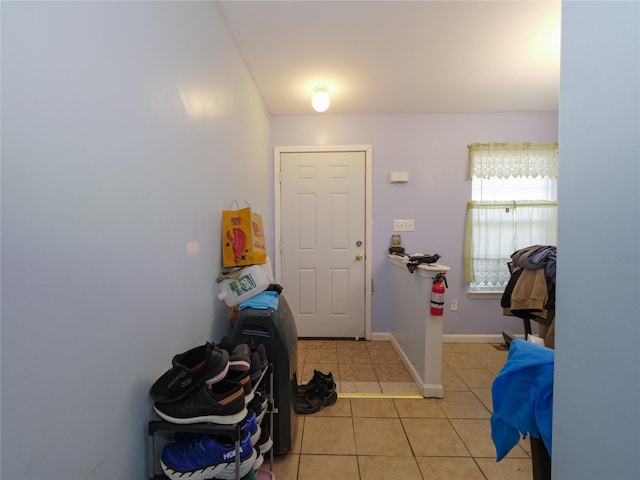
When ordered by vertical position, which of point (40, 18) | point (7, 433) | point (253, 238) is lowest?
point (7, 433)

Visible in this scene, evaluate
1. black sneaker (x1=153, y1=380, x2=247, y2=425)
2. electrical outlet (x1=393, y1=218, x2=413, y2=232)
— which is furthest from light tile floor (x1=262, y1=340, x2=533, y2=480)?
electrical outlet (x1=393, y1=218, x2=413, y2=232)

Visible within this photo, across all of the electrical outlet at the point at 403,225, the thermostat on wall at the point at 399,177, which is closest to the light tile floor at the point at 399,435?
the electrical outlet at the point at 403,225

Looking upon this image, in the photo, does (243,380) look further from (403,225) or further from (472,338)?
(472,338)

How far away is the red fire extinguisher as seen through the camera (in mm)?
1906

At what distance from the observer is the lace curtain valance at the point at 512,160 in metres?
2.98

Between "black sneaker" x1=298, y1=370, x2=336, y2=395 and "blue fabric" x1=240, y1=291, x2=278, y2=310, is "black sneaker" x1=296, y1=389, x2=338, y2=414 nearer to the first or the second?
"black sneaker" x1=298, y1=370, x2=336, y2=395

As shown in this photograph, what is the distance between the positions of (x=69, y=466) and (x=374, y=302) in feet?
9.01

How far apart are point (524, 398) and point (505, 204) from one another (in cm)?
271

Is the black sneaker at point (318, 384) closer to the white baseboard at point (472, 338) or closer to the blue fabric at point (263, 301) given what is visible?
the blue fabric at point (263, 301)

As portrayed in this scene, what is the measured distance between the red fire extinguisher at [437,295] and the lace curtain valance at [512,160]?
166 cm

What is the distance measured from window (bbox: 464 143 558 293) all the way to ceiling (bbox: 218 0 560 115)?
19.7 inches

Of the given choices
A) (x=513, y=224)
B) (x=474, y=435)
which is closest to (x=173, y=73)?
(x=474, y=435)

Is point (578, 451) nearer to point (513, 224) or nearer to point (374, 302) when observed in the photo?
point (374, 302)

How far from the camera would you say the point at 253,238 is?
164 cm
